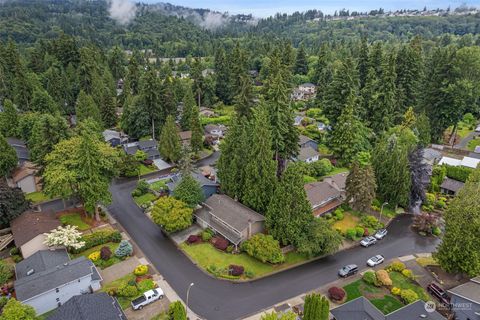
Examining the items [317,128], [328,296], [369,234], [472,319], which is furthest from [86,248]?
[317,128]

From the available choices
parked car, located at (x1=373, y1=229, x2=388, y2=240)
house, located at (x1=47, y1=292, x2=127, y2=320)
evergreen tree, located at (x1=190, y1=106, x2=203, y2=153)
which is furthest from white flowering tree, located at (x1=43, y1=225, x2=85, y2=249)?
parked car, located at (x1=373, y1=229, x2=388, y2=240)

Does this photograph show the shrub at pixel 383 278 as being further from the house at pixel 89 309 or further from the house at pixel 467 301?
the house at pixel 89 309

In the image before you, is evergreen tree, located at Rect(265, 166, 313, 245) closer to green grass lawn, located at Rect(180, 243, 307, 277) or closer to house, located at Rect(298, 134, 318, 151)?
green grass lawn, located at Rect(180, 243, 307, 277)

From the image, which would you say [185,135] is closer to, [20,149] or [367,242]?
[20,149]

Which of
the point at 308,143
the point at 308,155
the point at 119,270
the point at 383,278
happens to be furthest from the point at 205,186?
the point at 308,143

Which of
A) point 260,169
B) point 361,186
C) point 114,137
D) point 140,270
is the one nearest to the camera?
point 140,270
